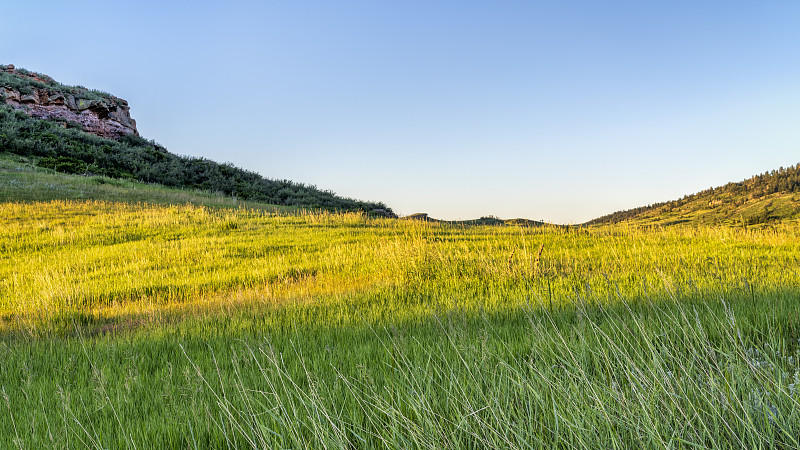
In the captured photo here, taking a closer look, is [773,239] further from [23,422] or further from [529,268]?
[23,422]

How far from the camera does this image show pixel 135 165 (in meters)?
40.7

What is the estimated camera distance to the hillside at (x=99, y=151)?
3728 cm

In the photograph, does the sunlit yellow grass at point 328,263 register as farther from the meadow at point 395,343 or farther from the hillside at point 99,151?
the hillside at point 99,151

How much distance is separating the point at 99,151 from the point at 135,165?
4268 mm

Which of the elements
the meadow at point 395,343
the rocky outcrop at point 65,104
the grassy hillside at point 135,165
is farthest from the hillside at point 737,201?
the meadow at point 395,343

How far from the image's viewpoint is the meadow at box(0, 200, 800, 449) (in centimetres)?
205

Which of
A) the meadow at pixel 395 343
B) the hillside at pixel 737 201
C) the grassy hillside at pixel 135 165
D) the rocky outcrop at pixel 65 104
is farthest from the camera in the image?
the hillside at pixel 737 201

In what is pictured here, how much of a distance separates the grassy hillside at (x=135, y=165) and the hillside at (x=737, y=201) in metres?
102

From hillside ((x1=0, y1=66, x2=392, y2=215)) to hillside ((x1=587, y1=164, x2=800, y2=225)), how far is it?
103450 mm

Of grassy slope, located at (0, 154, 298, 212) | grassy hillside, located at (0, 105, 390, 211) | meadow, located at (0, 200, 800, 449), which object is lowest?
meadow, located at (0, 200, 800, 449)

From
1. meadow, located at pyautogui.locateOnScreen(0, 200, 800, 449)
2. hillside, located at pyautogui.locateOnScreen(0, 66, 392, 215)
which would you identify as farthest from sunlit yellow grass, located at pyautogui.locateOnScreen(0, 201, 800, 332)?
hillside, located at pyautogui.locateOnScreen(0, 66, 392, 215)

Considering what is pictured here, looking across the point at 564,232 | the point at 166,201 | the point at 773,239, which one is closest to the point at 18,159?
the point at 166,201

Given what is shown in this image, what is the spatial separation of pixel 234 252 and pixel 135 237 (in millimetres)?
5716

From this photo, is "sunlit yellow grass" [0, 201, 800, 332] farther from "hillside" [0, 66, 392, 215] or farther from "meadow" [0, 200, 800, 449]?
"hillside" [0, 66, 392, 215]
